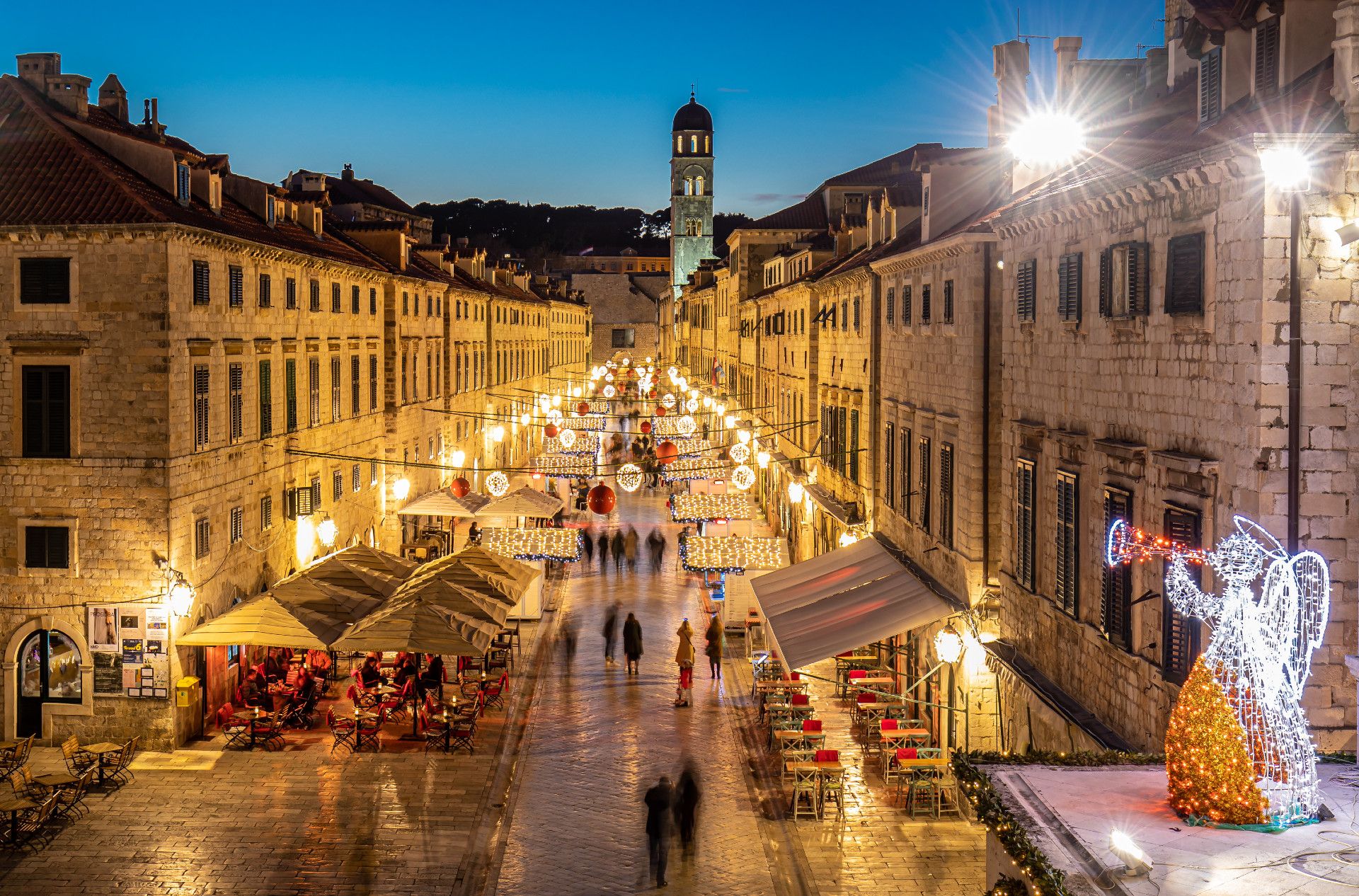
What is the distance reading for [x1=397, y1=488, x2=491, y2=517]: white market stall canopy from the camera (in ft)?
119

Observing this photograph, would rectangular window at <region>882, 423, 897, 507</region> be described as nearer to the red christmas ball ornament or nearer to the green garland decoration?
the red christmas ball ornament

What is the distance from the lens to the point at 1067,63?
68.3 feet

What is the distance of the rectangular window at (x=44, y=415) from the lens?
22797mm

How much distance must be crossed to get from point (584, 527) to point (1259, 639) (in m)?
41.4

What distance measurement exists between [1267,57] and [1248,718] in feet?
21.6

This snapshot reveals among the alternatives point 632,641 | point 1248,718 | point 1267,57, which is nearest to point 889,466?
point 632,641

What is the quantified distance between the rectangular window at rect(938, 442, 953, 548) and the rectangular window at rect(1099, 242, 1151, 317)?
7527 millimetres

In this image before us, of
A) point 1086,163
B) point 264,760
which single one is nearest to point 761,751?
point 264,760

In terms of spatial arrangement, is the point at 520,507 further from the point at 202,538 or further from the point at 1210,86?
the point at 1210,86

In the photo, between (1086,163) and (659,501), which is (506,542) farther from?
(659,501)

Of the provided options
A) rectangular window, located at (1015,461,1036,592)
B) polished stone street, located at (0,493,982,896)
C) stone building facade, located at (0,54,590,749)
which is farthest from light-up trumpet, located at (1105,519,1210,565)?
stone building facade, located at (0,54,590,749)

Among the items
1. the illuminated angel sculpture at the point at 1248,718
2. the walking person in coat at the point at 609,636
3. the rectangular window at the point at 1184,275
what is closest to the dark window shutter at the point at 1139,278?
the rectangular window at the point at 1184,275

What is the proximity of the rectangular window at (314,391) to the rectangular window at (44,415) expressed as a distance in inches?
359

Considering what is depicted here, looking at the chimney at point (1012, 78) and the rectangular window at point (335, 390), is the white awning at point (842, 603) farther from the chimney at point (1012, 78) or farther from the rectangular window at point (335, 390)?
the rectangular window at point (335, 390)
